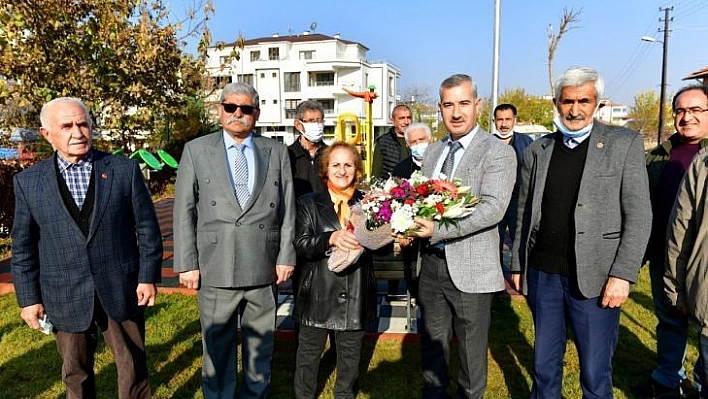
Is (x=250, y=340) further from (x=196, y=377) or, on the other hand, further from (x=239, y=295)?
(x=196, y=377)

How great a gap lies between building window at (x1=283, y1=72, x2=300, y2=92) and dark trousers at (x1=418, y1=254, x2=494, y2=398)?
50973 mm

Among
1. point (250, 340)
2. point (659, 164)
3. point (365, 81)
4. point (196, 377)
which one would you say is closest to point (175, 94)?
point (196, 377)

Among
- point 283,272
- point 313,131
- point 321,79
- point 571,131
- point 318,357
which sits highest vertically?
point 321,79

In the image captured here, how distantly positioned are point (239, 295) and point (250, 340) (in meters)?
0.35

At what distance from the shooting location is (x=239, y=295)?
10.3 feet

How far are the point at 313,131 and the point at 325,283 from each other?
6.56 ft

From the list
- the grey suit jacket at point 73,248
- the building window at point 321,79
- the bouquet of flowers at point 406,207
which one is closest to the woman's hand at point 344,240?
the bouquet of flowers at point 406,207

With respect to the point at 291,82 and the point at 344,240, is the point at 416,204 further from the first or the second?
the point at 291,82

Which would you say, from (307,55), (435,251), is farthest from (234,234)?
(307,55)

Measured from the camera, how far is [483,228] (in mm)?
2707

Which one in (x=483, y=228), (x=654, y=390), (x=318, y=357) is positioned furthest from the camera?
(x=654, y=390)

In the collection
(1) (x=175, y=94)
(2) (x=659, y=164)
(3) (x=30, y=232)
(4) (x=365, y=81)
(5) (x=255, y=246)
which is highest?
(4) (x=365, y=81)

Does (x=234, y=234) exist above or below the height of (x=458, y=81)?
below

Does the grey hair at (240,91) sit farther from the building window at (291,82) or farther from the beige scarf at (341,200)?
the building window at (291,82)
